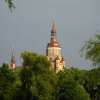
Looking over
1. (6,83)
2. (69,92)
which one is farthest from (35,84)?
(6,83)

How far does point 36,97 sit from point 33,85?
249 centimetres

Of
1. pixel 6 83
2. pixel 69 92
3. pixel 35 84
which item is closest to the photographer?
pixel 35 84

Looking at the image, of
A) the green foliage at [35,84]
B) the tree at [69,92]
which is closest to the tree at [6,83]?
the green foliage at [35,84]

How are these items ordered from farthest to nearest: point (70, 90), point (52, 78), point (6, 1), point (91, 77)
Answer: point (70, 90) → point (52, 78) → point (91, 77) → point (6, 1)

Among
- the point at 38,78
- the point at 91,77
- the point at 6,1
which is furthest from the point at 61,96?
the point at 6,1

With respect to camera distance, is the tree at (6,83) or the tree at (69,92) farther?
the tree at (69,92)

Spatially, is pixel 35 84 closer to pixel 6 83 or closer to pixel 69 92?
pixel 69 92

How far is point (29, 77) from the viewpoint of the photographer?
75938mm

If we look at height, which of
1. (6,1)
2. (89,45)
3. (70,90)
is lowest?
(6,1)

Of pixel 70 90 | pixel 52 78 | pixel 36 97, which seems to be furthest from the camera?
pixel 70 90

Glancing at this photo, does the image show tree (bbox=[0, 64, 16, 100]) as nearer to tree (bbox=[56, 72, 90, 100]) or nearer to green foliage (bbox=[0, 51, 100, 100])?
green foliage (bbox=[0, 51, 100, 100])

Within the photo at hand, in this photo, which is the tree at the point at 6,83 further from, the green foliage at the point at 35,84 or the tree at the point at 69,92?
the tree at the point at 69,92

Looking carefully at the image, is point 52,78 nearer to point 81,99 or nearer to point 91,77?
point 81,99

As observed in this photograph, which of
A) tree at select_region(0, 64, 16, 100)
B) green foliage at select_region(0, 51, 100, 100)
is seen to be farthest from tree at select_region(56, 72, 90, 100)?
tree at select_region(0, 64, 16, 100)
